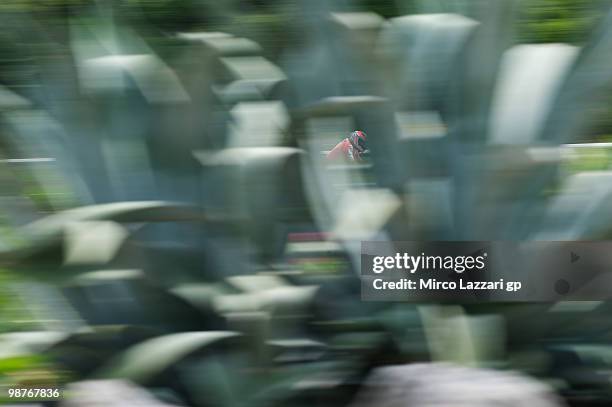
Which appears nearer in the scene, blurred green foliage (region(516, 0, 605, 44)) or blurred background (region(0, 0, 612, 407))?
blurred background (region(0, 0, 612, 407))

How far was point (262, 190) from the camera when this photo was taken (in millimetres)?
1589

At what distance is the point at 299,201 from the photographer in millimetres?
1654

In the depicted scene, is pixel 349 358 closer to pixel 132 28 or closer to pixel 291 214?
pixel 291 214

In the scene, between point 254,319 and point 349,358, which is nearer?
point 254,319

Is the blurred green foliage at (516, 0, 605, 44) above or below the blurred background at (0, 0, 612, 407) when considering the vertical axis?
above

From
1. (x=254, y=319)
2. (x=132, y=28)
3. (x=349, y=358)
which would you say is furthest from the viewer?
(x=132, y=28)

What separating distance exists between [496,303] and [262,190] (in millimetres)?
490

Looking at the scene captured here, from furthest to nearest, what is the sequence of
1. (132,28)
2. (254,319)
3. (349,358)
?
(132,28) → (349,358) → (254,319)

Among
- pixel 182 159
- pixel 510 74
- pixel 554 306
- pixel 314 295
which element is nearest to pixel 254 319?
pixel 314 295

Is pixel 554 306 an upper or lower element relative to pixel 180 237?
lower

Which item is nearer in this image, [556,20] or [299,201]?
[299,201]

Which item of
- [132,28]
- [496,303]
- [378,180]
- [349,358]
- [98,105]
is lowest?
[349,358]

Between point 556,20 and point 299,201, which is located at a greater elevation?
point 556,20

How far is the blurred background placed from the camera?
1584 millimetres
